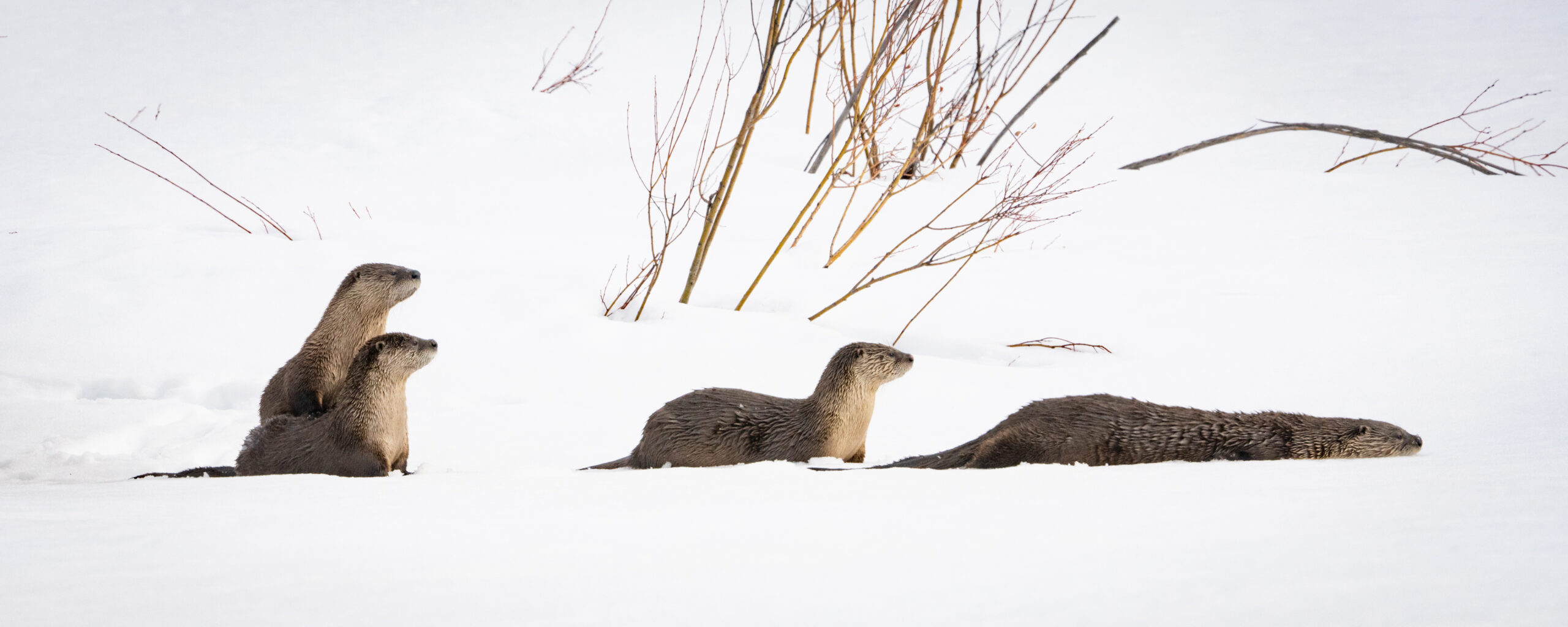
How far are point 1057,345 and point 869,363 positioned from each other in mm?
2021

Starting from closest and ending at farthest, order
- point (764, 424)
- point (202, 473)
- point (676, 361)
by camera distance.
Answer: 1. point (202, 473)
2. point (764, 424)
3. point (676, 361)

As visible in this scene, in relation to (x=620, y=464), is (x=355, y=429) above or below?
above

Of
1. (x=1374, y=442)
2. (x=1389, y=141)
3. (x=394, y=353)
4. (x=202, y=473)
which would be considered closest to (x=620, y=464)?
(x=394, y=353)

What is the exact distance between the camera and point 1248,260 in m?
6.05

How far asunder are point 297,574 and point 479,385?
2.90 metres

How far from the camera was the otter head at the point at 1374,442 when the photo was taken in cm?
283

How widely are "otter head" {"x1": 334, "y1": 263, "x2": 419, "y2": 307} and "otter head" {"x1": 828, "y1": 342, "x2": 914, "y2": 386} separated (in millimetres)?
1505

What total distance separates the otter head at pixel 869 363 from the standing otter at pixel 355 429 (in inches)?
49.5

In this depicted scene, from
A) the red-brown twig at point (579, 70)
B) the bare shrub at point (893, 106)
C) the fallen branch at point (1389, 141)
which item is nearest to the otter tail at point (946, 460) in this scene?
the bare shrub at point (893, 106)

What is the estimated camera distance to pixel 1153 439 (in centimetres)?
283

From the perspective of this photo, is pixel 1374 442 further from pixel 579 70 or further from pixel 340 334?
pixel 579 70

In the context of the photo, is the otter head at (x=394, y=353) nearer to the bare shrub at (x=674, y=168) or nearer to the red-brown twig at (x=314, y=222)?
the bare shrub at (x=674, y=168)

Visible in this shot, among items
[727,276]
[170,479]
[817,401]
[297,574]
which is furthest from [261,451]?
[727,276]

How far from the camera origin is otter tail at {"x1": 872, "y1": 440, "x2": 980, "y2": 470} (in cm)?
284
